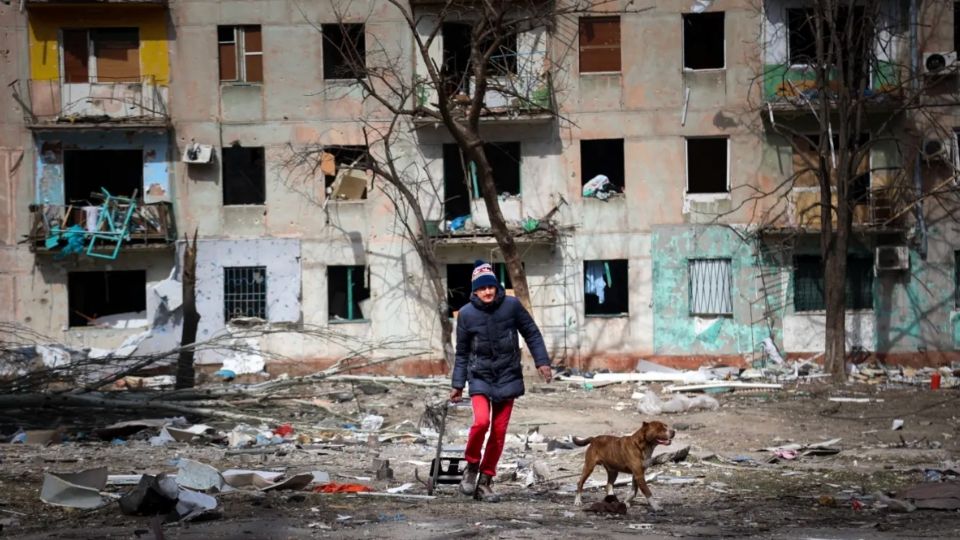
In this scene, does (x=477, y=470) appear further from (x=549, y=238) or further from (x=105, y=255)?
(x=105, y=255)

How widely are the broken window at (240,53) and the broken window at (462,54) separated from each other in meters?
4.39

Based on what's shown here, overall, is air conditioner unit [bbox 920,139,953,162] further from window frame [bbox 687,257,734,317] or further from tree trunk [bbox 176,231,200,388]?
tree trunk [bbox 176,231,200,388]

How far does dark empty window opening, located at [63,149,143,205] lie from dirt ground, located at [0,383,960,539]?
11.9 m

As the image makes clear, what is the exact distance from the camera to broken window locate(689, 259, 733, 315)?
30594 millimetres

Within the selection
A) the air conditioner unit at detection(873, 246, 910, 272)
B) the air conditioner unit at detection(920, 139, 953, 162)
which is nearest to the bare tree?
the air conditioner unit at detection(920, 139, 953, 162)

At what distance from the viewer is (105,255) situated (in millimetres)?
30141

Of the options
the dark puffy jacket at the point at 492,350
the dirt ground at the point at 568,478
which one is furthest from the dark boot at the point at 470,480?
the dark puffy jacket at the point at 492,350

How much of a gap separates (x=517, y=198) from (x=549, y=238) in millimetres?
1316

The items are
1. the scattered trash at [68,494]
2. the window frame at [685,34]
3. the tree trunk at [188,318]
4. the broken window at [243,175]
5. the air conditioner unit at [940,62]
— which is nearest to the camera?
the scattered trash at [68,494]

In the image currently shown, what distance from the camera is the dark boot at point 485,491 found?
10469 millimetres

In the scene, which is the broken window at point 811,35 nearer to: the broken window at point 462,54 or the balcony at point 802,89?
the balcony at point 802,89

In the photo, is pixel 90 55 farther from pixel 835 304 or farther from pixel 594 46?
pixel 835 304

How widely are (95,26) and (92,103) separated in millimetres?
1843

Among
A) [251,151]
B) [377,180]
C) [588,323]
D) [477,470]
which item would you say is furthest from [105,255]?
[477,470]
